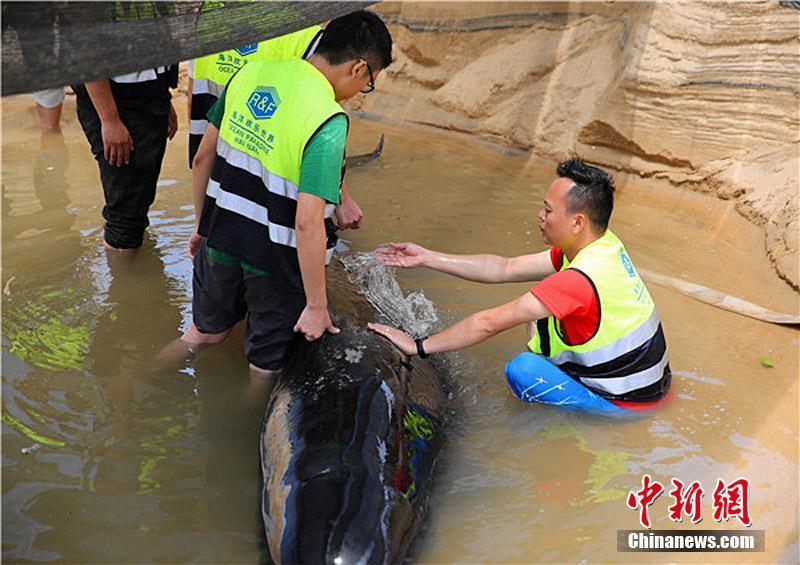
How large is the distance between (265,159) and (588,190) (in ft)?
4.43

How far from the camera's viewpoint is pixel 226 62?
447 cm

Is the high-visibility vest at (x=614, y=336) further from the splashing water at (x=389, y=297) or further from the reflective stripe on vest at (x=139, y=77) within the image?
the reflective stripe on vest at (x=139, y=77)

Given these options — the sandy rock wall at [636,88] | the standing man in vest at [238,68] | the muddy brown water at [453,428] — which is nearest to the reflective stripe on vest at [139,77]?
the standing man in vest at [238,68]

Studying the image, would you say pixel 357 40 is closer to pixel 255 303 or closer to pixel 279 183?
pixel 279 183

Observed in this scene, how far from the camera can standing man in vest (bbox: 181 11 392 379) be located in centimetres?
331

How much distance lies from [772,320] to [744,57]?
7.68 feet

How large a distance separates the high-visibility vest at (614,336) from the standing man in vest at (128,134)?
8.07 ft

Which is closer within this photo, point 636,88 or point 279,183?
point 279,183

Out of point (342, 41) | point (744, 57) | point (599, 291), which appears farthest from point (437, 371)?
point (744, 57)

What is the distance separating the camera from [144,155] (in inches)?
197

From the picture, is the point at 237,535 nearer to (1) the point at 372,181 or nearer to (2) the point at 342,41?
(2) the point at 342,41

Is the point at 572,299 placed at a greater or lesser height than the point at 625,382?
greater

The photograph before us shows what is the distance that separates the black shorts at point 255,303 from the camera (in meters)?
3.77

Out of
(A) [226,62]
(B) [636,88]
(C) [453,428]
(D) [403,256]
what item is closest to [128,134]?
(A) [226,62]
